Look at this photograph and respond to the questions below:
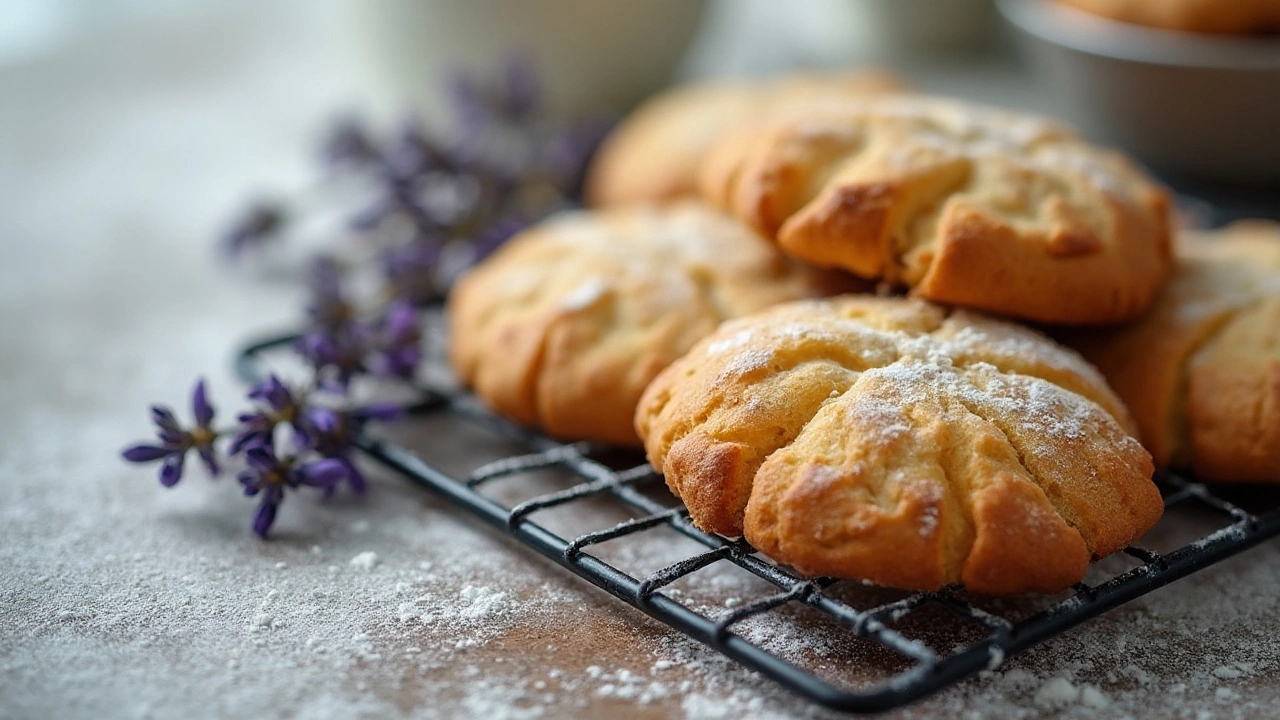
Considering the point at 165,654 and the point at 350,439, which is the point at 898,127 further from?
the point at 165,654

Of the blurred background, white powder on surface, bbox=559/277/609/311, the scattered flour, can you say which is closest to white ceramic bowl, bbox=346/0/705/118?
the blurred background

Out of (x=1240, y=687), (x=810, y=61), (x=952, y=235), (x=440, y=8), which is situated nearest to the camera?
(x=1240, y=687)

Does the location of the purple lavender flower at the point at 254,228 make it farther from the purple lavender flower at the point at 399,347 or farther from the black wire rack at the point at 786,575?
the black wire rack at the point at 786,575

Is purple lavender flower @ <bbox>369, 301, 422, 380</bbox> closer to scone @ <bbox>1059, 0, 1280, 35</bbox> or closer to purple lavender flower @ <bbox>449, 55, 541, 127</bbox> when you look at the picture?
purple lavender flower @ <bbox>449, 55, 541, 127</bbox>

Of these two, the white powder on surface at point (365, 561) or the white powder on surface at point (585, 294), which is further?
the white powder on surface at point (585, 294)

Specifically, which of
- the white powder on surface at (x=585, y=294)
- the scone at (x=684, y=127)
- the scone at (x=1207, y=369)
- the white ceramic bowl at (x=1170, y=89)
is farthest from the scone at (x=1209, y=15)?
the white powder on surface at (x=585, y=294)

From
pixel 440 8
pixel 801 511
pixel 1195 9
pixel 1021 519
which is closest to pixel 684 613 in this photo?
pixel 801 511
